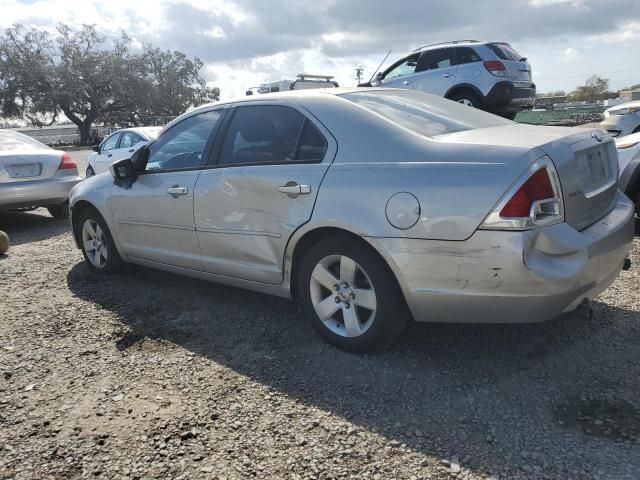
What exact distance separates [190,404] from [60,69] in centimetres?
5603

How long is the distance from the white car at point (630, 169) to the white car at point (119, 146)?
27.9 ft

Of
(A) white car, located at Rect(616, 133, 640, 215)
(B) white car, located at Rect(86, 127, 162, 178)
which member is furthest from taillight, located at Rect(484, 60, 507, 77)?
(B) white car, located at Rect(86, 127, 162, 178)

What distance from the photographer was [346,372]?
3.14m

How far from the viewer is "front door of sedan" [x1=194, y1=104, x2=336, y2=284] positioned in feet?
11.1

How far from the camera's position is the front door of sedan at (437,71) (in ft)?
35.9

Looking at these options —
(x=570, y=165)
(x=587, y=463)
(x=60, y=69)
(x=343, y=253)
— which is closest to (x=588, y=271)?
(x=570, y=165)

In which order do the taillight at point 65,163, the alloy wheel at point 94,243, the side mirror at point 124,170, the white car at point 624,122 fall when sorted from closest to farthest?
the side mirror at point 124,170
the alloy wheel at point 94,243
the white car at point 624,122
the taillight at point 65,163

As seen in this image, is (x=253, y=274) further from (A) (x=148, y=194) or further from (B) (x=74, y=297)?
(B) (x=74, y=297)

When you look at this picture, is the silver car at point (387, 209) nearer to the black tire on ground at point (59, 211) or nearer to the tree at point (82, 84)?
the black tire on ground at point (59, 211)

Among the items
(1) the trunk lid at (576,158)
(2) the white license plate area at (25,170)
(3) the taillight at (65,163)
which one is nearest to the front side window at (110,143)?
(3) the taillight at (65,163)

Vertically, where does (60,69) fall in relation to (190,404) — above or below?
above

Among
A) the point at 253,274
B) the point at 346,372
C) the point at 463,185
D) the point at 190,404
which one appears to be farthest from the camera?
the point at 253,274

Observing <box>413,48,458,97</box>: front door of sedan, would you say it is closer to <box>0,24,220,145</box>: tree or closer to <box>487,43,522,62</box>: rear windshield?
<box>487,43,522,62</box>: rear windshield

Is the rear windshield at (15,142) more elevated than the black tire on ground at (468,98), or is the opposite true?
the black tire on ground at (468,98)
